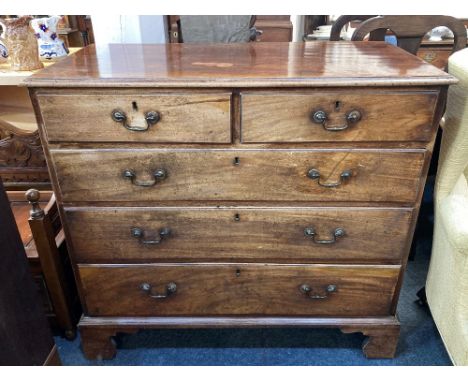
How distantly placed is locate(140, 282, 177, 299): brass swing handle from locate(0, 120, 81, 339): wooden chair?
1.00 ft

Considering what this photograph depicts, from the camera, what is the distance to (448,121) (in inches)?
42.5

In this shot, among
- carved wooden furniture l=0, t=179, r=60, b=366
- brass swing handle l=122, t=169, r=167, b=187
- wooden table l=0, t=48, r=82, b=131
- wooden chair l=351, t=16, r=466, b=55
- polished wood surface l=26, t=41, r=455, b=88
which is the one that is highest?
wooden chair l=351, t=16, r=466, b=55

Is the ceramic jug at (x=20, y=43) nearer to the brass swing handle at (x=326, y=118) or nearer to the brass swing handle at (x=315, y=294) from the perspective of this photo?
the brass swing handle at (x=326, y=118)

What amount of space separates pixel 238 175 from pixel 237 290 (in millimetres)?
377

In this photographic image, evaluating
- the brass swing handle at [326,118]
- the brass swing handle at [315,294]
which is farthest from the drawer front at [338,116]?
the brass swing handle at [315,294]

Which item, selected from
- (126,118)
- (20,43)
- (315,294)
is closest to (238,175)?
(126,118)

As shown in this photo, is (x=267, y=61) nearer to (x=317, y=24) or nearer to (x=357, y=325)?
(x=357, y=325)

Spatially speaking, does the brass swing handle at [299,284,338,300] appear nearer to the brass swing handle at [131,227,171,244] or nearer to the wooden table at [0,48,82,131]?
the brass swing handle at [131,227,171,244]

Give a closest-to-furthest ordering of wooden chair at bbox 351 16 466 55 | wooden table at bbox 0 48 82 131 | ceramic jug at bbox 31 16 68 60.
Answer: wooden chair at bbox 351 16 466 55 < ceramic jug at bbox 31 16 68 60 < wooden table at bbox 0 48 82 131

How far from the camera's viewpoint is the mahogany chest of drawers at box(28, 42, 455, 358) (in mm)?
909

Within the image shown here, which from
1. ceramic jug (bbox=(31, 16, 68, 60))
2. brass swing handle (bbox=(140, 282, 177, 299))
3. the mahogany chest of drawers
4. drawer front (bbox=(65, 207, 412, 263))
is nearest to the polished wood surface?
the mahogany chest of drawers

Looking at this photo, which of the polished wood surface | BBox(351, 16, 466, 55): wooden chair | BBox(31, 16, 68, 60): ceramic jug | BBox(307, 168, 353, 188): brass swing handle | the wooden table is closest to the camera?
the polished wood surface

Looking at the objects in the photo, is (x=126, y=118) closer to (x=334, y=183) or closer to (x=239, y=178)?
(x=239, y=178)
